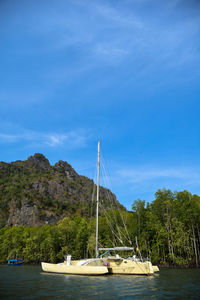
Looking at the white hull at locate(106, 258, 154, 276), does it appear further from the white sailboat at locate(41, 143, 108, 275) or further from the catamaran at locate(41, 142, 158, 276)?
the white sailboat at locate(41, 143, 108, 275)

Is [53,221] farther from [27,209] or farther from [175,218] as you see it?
[175,218]

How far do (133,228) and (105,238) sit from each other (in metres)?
9.39

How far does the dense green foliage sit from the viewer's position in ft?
177

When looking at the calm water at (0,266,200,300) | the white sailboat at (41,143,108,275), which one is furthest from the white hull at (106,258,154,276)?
the calm water at (0,266,200,300)

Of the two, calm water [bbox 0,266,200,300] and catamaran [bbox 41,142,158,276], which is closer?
calm water [bbox 0,266,200,300]

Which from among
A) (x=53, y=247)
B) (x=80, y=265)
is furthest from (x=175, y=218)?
(x=53, y=247)

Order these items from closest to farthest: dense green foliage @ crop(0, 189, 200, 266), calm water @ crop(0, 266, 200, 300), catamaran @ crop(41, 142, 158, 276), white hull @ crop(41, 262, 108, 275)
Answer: calm water @ crop(0, 266, 200, 300) → white hull @ crop(41, 262, 108, 275) → catamaran @ crop(41, 142, 158, 276) → dense green foliage @ crop(0, 189, 200, 266)

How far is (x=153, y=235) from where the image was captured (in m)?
62.2

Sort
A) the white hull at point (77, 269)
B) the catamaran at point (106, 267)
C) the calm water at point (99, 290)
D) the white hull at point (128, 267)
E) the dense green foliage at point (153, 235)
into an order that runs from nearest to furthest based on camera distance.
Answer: the calm water at point (99, 290) → the white hull at point (77, 269) → the catamaran at point (106, 267) → the white hull at point (128, 267) → the dense green foliage at point (153, 235)

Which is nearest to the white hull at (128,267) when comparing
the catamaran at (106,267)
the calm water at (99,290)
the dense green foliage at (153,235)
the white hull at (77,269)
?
the catamaran at (106,267)

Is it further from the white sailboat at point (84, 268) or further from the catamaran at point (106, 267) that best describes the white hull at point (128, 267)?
the white sailboat at point (84, 268)

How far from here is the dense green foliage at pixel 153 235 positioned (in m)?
53.8

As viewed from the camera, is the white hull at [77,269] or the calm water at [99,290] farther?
the white hull at [77,269]

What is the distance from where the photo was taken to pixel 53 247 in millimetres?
73250
